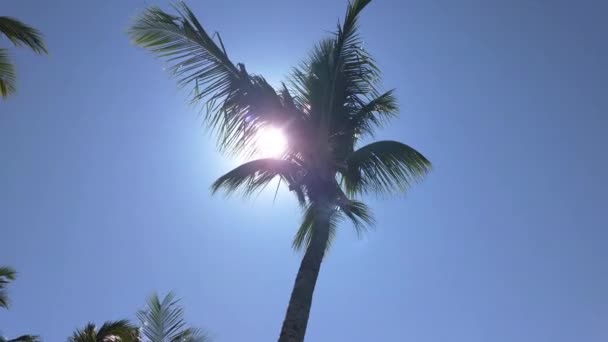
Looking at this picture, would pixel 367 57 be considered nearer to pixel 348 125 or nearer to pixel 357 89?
pixel 357 89

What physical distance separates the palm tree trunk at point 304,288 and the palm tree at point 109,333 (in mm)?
4562

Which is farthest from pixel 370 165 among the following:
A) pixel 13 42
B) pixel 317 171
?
pixel 13 42

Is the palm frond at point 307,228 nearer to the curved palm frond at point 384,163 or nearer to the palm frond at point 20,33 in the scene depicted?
the curved palm frond at point 384,163

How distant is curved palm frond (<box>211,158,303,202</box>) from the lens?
752 centimetres

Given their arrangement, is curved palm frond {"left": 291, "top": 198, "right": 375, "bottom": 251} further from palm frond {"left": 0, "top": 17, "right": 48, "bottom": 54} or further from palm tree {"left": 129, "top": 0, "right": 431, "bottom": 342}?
palm frond {"left": 0, "top": 17, "right": 48, "bottom": 54}

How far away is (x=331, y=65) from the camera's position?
7457mm

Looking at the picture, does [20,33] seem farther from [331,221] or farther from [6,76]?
[331,221]

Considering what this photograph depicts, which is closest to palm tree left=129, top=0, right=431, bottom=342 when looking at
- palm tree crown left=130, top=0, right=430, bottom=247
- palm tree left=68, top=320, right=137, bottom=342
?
palm tree crown left=130, top=0, right=430, bottom=247

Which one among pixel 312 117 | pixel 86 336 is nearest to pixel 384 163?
pixel 312 117

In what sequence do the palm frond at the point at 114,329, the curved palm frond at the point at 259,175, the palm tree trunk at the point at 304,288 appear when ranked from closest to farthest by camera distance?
the palm tree trunk at the point at 304,288 → the curved palm frond at the point at 259,175 → the palm frond at the point at 114,329

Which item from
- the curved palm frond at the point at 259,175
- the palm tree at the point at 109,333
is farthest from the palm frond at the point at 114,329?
the curved palm frond at the point at 259,175

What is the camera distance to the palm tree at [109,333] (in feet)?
29.0

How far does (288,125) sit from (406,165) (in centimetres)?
211

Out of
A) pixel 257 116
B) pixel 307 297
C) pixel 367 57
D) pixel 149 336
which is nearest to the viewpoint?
pixel 307 297
